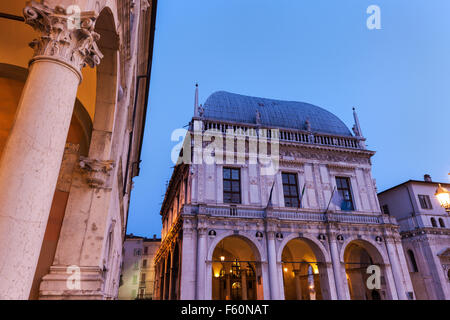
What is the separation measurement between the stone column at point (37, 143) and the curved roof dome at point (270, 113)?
19905mm

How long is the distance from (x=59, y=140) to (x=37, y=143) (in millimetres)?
222

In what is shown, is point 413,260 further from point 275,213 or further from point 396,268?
point 275,213

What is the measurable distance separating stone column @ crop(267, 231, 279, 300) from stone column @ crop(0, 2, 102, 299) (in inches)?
690

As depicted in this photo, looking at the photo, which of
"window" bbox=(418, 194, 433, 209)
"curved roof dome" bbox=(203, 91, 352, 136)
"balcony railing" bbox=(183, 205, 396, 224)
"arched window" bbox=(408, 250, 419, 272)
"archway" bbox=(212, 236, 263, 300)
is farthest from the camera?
"window" bbox=(418, 194, 433, 209)

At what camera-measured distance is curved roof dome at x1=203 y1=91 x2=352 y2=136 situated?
Answer: 80.3ft

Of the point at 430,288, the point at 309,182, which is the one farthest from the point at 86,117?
the point at 430,288

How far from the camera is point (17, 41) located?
6.66m

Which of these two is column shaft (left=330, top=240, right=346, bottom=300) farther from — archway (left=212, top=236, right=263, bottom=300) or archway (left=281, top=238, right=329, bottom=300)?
archway (left=212, top=236, right=263, bottom=300)

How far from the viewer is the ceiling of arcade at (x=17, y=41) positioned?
6070mm

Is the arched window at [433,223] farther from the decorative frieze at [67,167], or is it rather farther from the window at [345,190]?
the decorative frieze at [67,167]

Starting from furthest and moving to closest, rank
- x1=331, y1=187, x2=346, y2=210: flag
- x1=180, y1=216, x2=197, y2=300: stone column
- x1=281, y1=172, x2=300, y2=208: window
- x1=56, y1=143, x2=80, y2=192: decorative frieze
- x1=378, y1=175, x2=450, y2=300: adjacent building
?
1. x1=378, y1=175, x2=450, y2=300: adjacent building
2. x1=281, y1=172, x2=300, y2=208: window
3. x1=331, y1=187, x2=346, y2=210: flag
4. x1=180, y1=216, x2=197, y2=300: stone column
5. x1=56, y1=143, x2=80, y2=192: decorative frieze

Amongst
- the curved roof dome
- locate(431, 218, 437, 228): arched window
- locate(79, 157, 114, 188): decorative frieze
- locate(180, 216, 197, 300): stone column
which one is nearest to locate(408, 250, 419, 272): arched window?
locate(431, 218, 437, 228): arched window

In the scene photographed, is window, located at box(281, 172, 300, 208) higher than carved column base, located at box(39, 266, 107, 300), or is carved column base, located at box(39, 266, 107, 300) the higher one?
window, located at box(281, 172, 300, 208)
